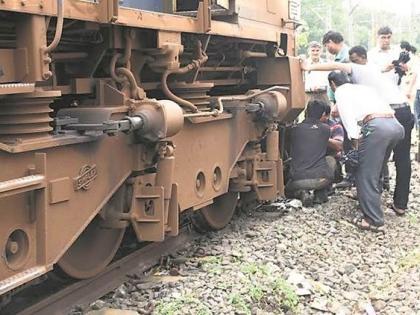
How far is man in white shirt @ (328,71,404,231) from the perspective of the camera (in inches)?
308

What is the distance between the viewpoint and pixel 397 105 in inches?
341

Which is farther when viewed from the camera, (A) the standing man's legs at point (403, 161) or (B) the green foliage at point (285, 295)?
(A) the standing man's legs at point (403, 161)

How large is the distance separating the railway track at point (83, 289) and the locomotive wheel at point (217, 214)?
31.4 inches

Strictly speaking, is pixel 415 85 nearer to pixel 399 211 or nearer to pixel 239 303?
pixel 399 211

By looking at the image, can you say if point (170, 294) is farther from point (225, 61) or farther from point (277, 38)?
point (277, 38)

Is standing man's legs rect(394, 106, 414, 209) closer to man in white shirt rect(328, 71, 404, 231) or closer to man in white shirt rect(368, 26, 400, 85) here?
man in white shirt rect(328, 71, 404, 231)

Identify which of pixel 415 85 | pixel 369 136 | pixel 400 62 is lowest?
pixel 369 136

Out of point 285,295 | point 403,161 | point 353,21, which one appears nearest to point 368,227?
point 403,161

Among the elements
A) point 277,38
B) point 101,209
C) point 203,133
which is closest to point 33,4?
point 101,209

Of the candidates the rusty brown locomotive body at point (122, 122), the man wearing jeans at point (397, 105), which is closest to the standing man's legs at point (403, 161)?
the man wearing jeans at point (397, 105)

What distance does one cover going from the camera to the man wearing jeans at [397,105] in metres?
8.26

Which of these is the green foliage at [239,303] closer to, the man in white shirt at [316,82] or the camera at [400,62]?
the man in white shirt at [316,82]

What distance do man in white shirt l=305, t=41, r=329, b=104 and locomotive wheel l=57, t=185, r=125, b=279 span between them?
14.8ft

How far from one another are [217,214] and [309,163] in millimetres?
1772
